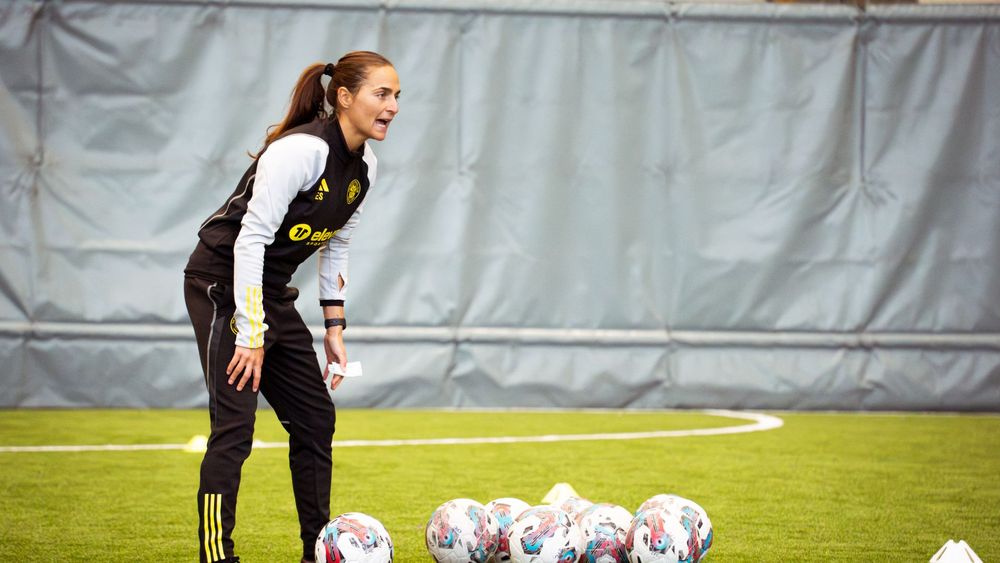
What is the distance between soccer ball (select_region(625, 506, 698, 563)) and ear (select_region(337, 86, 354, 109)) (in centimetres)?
166

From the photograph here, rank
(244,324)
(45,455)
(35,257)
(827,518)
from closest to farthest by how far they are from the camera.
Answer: (244,324) < (827,518) < (45,455) < (35,257)

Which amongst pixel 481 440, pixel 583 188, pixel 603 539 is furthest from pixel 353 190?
pixel 583 188

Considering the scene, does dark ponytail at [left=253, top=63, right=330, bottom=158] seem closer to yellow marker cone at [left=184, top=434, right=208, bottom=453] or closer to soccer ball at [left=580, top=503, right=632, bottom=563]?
soccer ball at [left=580, top=503, right=632, bottom=563]

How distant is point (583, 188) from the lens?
9773 mm

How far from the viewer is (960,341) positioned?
9.69 metres

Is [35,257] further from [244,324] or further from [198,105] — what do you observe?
[244,324]

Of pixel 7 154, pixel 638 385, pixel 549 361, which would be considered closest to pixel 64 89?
pixel 7 154

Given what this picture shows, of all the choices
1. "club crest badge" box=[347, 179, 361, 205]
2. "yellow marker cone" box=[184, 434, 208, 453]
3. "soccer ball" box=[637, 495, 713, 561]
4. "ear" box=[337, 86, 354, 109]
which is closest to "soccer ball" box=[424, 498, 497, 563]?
"soccer ball" box=[637, 495, 713, 561]

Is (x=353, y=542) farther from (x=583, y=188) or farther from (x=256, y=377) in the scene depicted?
A: (x=583, y=188)

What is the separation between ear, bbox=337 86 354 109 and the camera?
3.88 meters

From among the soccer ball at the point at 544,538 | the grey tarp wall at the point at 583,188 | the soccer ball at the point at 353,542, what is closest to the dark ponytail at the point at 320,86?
the soccer ball at the point at 353,542

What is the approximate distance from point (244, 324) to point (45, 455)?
373 centimetres

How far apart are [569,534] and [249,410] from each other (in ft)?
3.63

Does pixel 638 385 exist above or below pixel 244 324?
above
